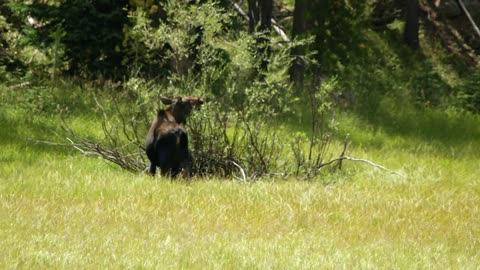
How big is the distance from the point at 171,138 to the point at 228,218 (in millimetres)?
2108

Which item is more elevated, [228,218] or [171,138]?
[171,138]

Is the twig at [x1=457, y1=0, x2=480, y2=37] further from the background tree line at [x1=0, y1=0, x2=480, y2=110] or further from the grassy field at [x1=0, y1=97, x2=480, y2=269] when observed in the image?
the grassy field at [x1=0, y1=97, x2=480, y2=269]

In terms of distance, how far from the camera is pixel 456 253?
29.8 feet

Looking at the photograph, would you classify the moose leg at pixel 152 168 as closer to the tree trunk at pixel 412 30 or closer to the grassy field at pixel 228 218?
the grassy field at pixel 228 218

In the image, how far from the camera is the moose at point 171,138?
466 inches

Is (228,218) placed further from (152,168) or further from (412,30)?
(412,30)

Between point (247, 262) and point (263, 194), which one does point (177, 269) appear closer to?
point (247, 262)

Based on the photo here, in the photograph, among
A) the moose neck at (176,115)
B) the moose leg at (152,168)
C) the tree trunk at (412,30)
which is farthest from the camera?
the tree trunk at (412,30)

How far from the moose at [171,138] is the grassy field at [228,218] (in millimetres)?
322

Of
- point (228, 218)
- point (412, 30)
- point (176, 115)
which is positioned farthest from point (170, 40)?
point (412, 30)

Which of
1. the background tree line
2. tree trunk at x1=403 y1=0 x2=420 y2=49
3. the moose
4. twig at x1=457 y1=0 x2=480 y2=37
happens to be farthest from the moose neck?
twig at x1=457 y1=0 x2=480 y2=37

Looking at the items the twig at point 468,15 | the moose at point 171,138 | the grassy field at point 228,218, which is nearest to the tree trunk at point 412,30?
the twig at point 468,15

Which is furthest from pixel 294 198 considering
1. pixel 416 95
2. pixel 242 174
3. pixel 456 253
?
pixel 416 95

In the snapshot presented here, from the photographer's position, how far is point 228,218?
32.8 ft
